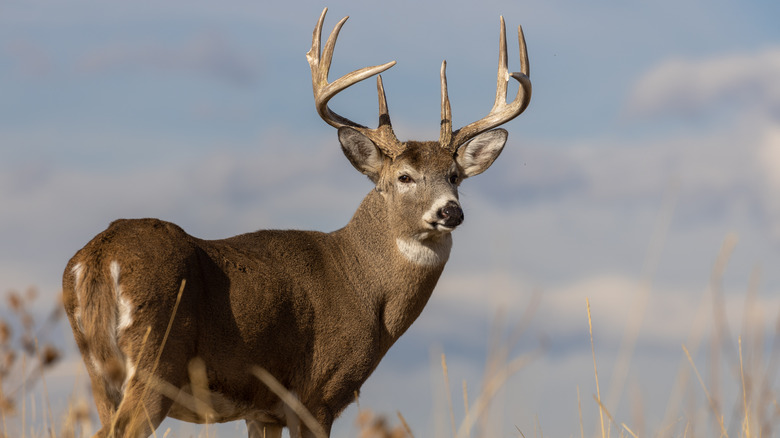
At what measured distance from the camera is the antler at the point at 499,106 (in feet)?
29.0

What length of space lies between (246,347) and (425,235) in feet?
6.87

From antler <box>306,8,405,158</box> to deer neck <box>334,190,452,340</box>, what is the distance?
Result: 70 cm

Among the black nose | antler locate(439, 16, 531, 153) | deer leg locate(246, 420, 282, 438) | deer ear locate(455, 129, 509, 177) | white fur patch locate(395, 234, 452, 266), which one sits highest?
antler locate(439, 16, 531, 153)

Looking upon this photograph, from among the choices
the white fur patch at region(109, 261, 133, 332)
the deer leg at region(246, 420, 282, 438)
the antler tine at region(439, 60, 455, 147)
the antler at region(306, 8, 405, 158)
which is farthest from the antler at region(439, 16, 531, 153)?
the white fur patch at region(109, 261, 133, 332)

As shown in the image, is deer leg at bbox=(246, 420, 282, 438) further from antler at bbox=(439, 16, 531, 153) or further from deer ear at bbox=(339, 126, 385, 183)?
antler at bbox=(439, 16, 531, 153)

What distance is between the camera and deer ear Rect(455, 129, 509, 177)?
884cm

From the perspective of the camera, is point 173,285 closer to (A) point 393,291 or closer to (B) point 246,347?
(B) point 246,347

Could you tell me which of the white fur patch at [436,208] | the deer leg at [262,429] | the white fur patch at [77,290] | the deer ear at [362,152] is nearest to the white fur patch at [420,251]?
the white fur patch at [436,208]

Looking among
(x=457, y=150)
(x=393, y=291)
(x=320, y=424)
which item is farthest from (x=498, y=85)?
(x=320, y=424)

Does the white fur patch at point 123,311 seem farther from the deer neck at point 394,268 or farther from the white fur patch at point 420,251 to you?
the white fur patch at point 420,251

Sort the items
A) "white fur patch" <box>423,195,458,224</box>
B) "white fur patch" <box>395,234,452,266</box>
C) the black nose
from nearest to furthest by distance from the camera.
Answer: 1. the black nose
2. "white fur patch" <box>423,195,458,224</box>
3. "white fur patch" <box>395,234,452,266</box>

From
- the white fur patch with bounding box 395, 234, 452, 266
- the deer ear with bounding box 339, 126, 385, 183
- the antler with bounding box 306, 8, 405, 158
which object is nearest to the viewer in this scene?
the white fur patch with bounding box 395, 234, 452, 266

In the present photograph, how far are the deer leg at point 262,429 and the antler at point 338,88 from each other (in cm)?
284

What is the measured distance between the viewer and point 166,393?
6.09 meters
